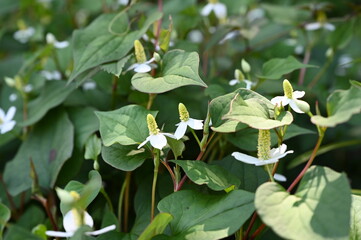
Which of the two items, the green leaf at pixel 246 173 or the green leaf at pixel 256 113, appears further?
the green leaf at pixel 246 173

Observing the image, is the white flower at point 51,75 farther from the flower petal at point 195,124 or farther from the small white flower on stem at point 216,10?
the flower petal at point 195,124

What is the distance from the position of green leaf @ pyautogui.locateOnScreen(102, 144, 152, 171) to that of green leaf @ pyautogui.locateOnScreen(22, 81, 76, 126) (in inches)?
9.8

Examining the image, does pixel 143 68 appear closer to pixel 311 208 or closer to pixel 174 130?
pixel 174 130

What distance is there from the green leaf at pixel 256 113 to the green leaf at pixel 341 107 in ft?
0.15

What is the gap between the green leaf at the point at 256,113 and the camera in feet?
1.93

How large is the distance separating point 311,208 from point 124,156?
309 millimetres

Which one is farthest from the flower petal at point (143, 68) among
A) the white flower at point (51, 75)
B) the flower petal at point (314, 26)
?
the flower petal at point (314, 26)

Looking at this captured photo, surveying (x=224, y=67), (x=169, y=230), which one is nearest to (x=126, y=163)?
(x=169, y=230)

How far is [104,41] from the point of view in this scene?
35.7 inches

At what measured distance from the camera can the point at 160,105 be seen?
3.15ft

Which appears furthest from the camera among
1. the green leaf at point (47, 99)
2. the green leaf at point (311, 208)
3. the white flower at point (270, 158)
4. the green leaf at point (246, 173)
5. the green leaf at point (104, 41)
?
the green leaf at point (47, 99)

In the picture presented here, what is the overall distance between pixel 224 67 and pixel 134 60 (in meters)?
0.45

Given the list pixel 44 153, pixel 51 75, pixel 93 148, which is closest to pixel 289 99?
pixel 93 148

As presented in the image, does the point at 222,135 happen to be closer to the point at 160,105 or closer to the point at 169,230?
the point at 160,105
